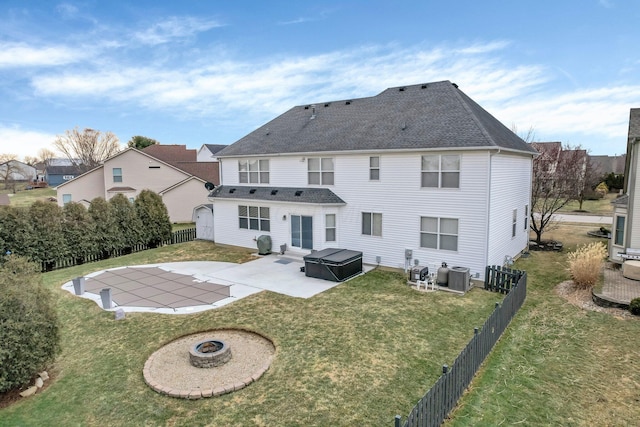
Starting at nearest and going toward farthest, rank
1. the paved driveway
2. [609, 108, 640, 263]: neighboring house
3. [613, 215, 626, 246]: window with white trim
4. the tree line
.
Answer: the paved driveway
[609, 108, 640, 263]: neighboring house
[613, 215, 626, 246]: window with white trim
the tree line

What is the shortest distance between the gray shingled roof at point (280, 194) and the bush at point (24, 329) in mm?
10678

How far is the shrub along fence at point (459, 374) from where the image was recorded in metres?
4.93

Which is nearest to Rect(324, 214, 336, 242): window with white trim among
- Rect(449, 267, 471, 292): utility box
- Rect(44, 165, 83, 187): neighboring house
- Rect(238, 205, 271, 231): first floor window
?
Rect(238, 205, 271, 231): first floor window

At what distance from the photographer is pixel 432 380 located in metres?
7.05

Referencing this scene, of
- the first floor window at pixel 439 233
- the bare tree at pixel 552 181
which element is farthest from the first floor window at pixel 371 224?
the bare tree at pixel 552 181

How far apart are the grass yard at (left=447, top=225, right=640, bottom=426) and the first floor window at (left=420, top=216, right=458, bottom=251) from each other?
3.39 m

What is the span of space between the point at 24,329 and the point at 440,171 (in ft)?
42.7

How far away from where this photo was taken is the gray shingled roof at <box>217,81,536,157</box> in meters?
13.7

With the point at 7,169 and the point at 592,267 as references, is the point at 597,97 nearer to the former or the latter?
the point at 592,267

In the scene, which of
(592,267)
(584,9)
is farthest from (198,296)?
(584,9)

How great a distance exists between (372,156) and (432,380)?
1001 cm

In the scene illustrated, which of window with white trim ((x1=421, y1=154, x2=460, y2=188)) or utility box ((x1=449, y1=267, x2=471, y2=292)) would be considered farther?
window with white trim ((x1=421, y1=154, x2=460, y2=188))

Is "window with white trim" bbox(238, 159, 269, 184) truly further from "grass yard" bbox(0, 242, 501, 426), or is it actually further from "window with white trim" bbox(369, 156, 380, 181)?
"grass yard" bbox(0, 242, 501, 426)

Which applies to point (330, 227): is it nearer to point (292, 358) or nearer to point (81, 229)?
point (292, 358)
